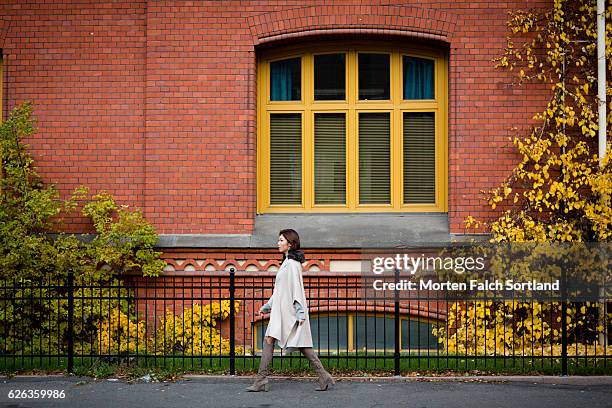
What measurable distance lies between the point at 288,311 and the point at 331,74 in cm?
520

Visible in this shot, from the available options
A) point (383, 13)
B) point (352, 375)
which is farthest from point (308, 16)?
point (352, 375)

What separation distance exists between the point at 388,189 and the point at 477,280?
2.00 m

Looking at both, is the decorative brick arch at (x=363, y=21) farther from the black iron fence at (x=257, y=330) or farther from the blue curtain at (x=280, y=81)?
the black iron fence at (x=257, y=330)

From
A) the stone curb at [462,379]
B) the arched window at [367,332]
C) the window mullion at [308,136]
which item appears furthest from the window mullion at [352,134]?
the stone curb at [462,379]

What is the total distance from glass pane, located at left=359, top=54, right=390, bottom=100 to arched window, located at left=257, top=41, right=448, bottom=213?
0.05 feet

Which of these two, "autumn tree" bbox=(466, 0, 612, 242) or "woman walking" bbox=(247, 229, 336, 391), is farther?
"autumn tree" bbox=(466, 0, 612, 242)

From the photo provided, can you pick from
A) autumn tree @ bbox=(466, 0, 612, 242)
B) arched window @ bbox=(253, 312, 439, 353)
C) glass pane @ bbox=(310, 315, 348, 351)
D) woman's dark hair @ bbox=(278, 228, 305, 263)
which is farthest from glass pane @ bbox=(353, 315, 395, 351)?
woman's dark hair @ bbox=(278, 228, 305, 263)

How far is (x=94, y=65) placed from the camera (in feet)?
44.1

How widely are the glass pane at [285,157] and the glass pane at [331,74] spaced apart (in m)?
0.61

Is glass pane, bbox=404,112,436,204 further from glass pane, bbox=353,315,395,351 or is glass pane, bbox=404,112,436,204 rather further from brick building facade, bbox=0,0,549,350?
glass pane, bbox=353,315,395,351

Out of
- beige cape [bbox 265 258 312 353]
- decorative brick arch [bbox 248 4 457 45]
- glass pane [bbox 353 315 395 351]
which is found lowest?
glass pane [bbox 353 315 395 351]

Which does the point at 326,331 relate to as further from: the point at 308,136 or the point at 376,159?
the point at 308,136

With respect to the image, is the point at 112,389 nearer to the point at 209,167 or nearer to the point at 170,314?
the point at 170,314

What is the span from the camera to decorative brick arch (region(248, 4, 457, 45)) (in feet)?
42.5
